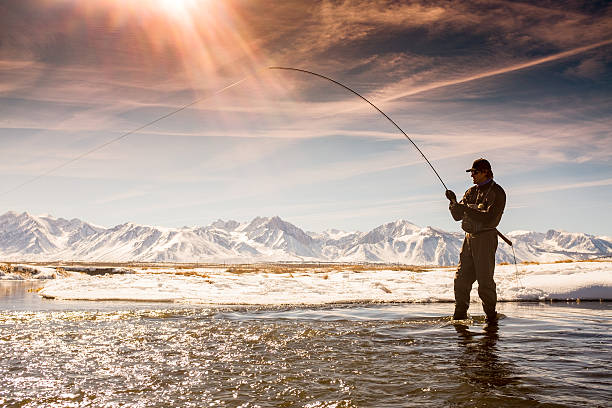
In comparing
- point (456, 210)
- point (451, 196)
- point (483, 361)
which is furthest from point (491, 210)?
point (483, 361)

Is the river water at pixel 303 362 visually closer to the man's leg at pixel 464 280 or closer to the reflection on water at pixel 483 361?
the reflection on water at pixel 483 361

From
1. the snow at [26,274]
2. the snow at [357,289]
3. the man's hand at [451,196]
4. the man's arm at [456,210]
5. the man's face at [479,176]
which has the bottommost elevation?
the snow at [26,274]

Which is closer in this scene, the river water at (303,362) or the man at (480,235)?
the river water at (303,362)

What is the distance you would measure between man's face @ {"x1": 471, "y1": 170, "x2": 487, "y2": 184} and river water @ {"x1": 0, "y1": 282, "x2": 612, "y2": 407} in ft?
10.2

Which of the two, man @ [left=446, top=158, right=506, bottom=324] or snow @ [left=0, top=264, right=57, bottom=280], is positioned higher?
man @ [left=446, top=158, right=506, bottom=324]

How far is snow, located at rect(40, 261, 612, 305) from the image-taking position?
14297mm

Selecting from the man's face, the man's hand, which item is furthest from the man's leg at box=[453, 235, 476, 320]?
the man's face

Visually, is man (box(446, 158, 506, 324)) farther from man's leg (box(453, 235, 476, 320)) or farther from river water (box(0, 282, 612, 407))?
river water (box(0, 282, 612, 407))

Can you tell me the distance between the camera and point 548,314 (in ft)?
35.1

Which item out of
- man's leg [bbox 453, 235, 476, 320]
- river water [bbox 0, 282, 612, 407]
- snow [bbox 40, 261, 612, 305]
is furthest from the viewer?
snow [bbox 40, 261, 612, 305]

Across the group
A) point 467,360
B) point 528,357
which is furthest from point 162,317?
point 528,357

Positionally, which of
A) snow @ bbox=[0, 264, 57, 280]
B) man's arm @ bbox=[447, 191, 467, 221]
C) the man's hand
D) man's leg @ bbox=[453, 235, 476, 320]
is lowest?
snow @ bbox=[0, 264, 57, 280]

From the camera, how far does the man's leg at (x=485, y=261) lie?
8.85 m

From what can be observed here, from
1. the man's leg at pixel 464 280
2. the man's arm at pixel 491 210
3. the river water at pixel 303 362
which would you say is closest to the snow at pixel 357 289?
the river water at pixel 303 362
